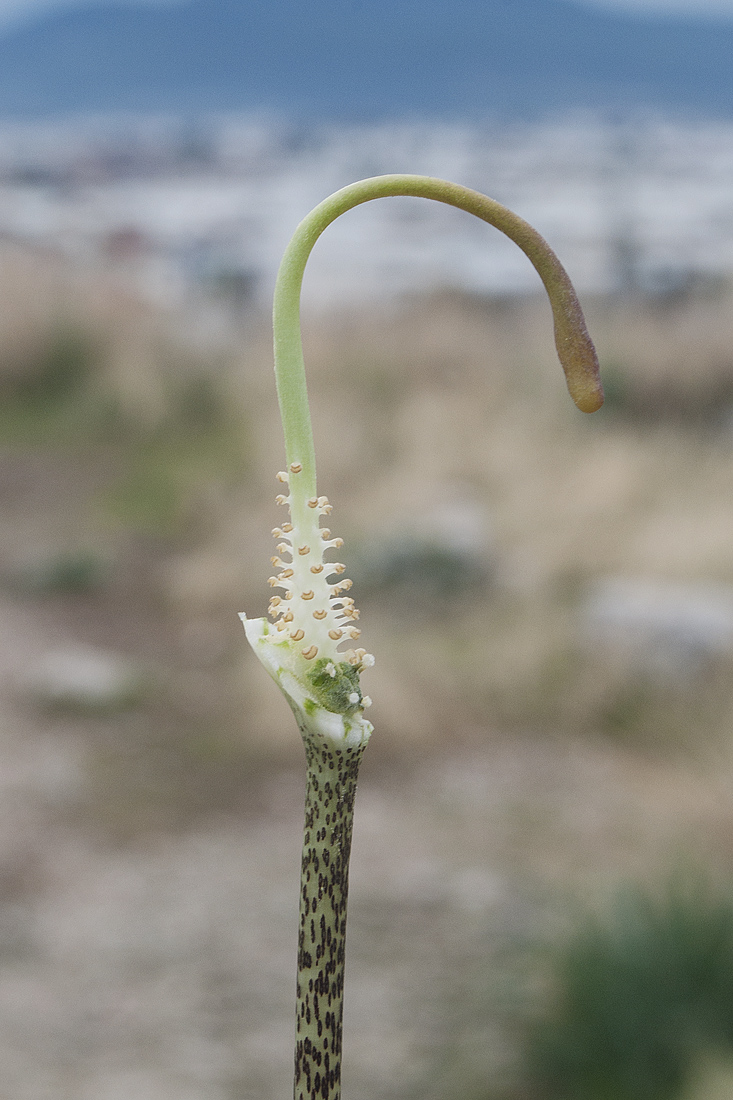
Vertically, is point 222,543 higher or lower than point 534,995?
higher

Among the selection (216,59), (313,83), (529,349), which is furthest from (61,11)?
(529,349)

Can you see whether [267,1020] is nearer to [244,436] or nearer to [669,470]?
[669,470]

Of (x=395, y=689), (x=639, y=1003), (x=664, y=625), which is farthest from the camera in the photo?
(x=664, y=625)

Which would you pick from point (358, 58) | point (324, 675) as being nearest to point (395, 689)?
point (324, 675)

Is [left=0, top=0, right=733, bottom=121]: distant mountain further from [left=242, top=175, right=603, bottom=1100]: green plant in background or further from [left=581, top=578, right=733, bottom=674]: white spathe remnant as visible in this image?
[left=242, top=175, right=603, bottom=1100]: green plant in background

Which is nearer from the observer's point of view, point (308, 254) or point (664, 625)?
point (308, 254)

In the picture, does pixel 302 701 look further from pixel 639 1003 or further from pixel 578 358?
pixel 639 1003
